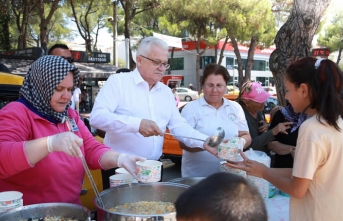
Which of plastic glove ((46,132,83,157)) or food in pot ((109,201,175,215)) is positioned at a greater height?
plastic glove ((46,132,83,157))

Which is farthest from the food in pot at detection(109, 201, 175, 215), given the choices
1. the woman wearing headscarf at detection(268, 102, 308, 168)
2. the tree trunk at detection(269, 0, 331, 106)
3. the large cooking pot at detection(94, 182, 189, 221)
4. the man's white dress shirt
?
the tree trunk at detection(269, 0, 331, 106)

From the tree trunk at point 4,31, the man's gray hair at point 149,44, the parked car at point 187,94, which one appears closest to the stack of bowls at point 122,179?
the man's gray hair at point 149,44

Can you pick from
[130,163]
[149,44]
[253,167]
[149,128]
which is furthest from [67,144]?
[149,44]

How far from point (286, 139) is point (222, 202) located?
2.18 m

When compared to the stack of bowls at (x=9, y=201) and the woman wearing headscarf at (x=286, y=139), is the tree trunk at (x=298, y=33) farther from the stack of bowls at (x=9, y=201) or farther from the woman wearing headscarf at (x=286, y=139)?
the stack of bowls at (x=9, y=201)

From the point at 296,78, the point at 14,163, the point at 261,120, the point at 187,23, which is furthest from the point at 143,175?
the point at 187,23

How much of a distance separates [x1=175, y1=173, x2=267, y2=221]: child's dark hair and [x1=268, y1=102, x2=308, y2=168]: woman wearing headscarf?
2.03 metres

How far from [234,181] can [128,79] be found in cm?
179

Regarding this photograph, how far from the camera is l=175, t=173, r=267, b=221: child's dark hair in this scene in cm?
79

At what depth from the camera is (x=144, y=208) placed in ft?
5.32

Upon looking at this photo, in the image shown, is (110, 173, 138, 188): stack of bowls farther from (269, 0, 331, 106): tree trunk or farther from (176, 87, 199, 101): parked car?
(176, 87, 199, 101): parked car

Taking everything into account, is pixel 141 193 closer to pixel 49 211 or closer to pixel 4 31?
pixel 49 211

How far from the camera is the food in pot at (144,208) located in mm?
1554

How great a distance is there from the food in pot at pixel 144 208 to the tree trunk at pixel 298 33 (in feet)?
10.5
